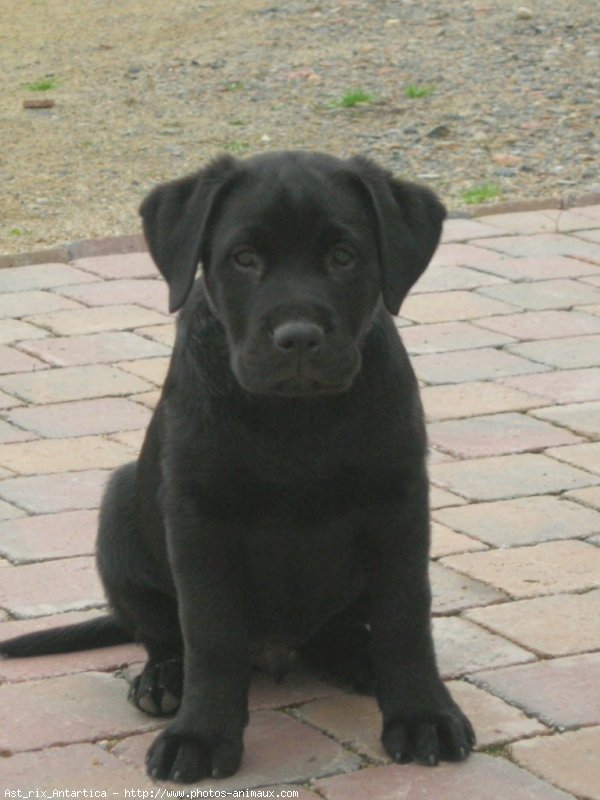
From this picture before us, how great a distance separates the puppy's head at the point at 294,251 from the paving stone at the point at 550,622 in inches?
39.1

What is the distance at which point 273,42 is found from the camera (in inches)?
472

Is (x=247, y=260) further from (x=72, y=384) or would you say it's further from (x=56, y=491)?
(x=72, y=384)

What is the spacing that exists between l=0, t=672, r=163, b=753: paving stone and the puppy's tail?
0.41 ft

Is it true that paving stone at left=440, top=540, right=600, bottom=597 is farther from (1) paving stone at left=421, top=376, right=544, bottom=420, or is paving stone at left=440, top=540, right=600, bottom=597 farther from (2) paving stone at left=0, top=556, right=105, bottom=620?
(1) paving stone at left=421, top=376, right=544, bottom=420

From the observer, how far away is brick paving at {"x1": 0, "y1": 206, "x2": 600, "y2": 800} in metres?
3.47

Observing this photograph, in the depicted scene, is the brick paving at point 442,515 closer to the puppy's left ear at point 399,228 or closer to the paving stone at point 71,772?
the paving stone at point 71,772

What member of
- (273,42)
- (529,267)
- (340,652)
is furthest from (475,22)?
(340,652)

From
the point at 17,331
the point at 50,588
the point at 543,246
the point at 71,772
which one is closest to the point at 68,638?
the point at 50,588

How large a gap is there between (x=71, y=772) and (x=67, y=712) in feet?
1.03

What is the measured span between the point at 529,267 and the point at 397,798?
15.0ft

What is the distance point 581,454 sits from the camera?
17.8ft

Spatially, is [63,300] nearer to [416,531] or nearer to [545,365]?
[545,365]

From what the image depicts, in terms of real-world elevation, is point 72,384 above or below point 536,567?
below

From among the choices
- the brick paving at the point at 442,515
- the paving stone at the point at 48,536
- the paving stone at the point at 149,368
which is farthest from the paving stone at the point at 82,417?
the paving stone at the point at 48,536
